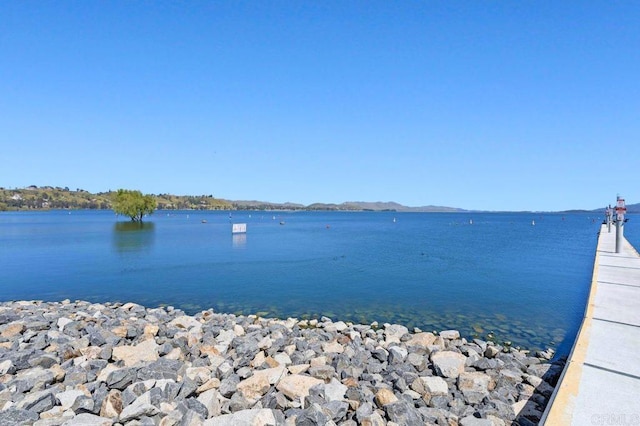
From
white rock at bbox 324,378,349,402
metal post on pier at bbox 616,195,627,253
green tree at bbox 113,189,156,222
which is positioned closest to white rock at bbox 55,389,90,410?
white rock at bbox 324,378,349,402

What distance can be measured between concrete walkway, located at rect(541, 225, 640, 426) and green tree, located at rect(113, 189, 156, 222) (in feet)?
294

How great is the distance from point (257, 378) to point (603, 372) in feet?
18.2

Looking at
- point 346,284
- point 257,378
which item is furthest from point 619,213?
point 257,378

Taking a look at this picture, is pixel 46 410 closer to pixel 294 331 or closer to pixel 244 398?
pixel 244 398

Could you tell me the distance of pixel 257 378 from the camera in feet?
22.4

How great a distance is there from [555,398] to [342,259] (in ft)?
80.5

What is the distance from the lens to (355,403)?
20.3 ft

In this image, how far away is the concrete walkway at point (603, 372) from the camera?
448 cm

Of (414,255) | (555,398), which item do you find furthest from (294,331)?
(414,255)

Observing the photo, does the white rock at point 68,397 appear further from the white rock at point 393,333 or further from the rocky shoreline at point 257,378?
the white rock at point 393,333

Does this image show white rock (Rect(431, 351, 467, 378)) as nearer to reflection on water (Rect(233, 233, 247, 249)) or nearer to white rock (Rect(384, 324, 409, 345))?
white rock (Rect(384, 324, 409, 345))

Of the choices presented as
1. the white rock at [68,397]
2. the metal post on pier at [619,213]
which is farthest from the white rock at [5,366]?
the metal post on pier at [619,213]

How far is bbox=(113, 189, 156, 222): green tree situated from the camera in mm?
84000

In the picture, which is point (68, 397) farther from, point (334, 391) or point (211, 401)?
point (334, 391)
